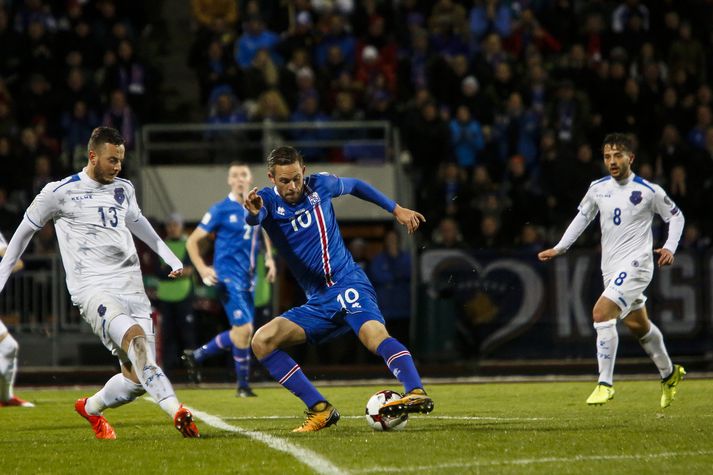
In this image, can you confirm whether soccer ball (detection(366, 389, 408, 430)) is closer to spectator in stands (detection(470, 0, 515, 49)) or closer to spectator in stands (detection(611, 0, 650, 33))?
spectator in stands (detection(470, 0, 515, 49))

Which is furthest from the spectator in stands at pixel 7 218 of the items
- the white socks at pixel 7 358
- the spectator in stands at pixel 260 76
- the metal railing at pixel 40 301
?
the white socks at pixel 7 358

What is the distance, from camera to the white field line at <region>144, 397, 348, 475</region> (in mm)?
7492

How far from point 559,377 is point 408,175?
17.4ft

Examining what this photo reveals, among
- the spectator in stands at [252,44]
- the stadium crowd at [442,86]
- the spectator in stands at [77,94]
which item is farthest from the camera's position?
the spectator in stands at [252,44]

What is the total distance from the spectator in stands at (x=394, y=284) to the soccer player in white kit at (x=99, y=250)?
8629mm

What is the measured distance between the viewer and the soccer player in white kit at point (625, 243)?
12.2 m

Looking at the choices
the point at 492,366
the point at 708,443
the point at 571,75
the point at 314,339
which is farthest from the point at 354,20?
the point at 708,443

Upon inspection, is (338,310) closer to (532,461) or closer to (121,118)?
(532,461)

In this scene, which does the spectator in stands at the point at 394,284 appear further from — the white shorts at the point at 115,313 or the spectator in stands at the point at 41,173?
the white shorts at the point at 115,313

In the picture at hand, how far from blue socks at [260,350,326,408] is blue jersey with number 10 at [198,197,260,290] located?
5139 mm

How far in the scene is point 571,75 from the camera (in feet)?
71.8

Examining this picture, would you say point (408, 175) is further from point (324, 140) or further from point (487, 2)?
point (487, 2)

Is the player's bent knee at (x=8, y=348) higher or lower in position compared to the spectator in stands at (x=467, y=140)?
lower

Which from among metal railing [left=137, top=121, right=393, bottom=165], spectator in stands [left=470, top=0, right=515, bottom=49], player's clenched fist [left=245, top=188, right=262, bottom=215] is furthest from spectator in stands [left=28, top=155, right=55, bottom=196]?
player's clenched fist [left=245, top=188, right=262, bottom=215]
